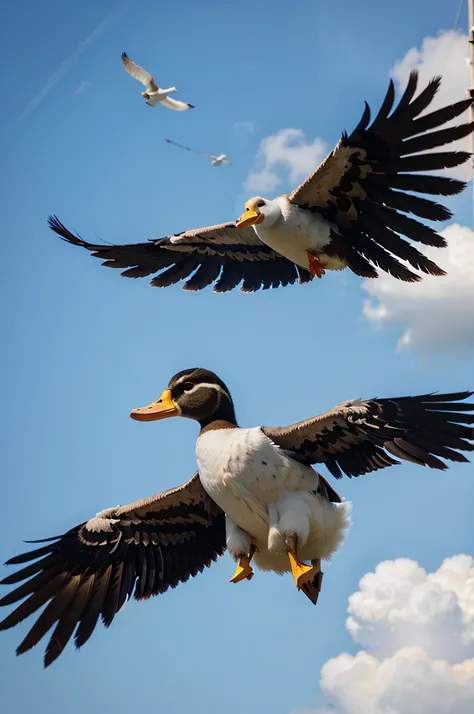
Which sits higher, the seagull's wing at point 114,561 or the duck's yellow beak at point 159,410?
the duck's yellow beak at point 159,410

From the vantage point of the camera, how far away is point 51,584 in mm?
13141

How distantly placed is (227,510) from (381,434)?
1.72 m

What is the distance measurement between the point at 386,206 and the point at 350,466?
3.17 m

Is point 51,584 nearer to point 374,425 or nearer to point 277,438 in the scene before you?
point 277,438

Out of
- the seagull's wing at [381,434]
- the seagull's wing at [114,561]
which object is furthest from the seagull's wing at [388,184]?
the seagull's wing at [114,561]

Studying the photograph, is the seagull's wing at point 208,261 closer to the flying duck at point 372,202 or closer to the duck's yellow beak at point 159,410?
the flying duck at point 372,202

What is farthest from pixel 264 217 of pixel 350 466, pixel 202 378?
pixel 350 466

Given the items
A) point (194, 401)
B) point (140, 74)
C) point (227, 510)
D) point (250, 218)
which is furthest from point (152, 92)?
point (227, 510)

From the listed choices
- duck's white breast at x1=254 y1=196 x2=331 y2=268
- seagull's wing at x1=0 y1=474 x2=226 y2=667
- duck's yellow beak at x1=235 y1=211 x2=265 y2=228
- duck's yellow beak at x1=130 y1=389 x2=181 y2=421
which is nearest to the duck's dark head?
duck's yellow beak at x1=130 y1=389 x2=181 y2=421

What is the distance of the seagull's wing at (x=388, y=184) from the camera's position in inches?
476

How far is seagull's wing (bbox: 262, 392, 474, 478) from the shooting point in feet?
36.1

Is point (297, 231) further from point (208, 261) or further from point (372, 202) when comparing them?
point (208, 261)

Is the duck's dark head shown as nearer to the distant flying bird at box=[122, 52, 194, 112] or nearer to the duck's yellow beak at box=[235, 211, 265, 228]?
the duck's yellow beak at box=[235, 211, 265, 228]

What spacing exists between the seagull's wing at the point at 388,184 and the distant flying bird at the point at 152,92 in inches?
250
